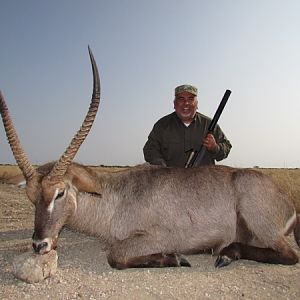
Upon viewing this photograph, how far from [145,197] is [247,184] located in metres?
1.55

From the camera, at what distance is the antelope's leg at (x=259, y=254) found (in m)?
5.64

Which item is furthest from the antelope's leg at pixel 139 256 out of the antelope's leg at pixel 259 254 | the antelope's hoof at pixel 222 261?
the antelope's leg at pixel 259 254

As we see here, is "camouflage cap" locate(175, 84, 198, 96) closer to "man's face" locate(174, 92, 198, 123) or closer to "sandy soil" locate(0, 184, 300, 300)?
"man's face" locate(174, 92, 198, 123)

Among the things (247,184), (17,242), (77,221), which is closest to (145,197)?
(77,221)

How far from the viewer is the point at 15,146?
5.49 metres

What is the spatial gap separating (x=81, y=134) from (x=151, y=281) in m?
2.10

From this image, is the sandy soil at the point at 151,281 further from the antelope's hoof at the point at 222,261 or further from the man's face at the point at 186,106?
the man's face at the point at 186,106

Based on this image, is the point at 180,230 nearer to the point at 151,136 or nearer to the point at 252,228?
the point at 252,228

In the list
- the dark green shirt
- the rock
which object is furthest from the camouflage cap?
the rock

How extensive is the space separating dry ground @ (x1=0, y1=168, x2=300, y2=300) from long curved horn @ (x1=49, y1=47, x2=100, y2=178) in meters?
1.31

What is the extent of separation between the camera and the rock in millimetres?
4699

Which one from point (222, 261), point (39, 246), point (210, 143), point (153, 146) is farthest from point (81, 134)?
point (153, 146)

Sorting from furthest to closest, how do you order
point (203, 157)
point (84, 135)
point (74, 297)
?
point (203, 157)
point (84, 135)
point (74, 297)

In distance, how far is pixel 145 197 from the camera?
19.6 feet
